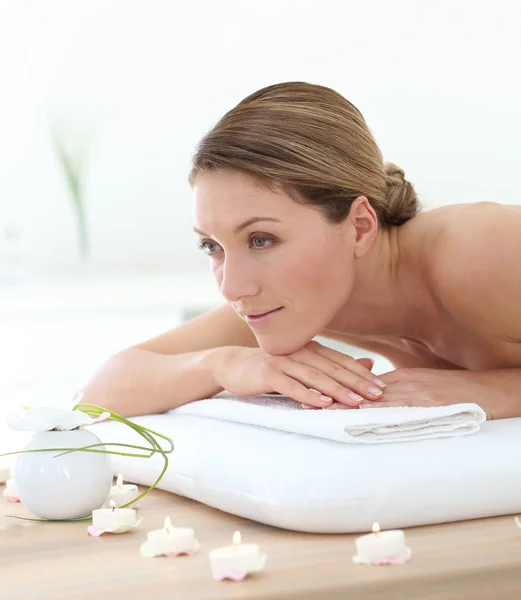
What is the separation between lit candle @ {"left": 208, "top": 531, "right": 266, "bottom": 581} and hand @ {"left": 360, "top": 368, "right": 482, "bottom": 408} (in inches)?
22.0

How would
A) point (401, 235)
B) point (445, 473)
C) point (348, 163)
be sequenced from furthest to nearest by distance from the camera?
point (401, 235)
point (348, 163)
point (445, 473)

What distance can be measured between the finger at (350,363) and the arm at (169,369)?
0.78 feet

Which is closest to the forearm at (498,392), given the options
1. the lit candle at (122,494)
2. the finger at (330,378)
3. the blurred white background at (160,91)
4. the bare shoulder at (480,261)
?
the bare shoulder at (480,261)

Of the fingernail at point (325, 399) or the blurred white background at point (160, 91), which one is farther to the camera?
the blurred white background at point (160, 91)

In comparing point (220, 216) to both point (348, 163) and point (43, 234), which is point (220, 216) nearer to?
point (348, 163)

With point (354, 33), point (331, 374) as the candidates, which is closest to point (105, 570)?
point (331, 374)

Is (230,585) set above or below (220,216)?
below

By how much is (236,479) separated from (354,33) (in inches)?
136

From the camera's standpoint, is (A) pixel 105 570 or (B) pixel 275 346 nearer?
(A) pixel 105 570

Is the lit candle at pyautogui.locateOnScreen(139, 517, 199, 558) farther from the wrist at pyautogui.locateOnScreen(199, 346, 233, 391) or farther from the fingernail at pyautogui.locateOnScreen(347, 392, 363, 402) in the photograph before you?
the wrist at pyautogui.locateOnScreen(199, 346, 233, 391)

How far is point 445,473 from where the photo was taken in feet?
4.15

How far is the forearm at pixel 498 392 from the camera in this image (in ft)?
5.53

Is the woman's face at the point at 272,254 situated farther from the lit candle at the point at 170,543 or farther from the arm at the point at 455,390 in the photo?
the lit candle at the point at 170,543

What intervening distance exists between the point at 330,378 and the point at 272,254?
24 centimetres
